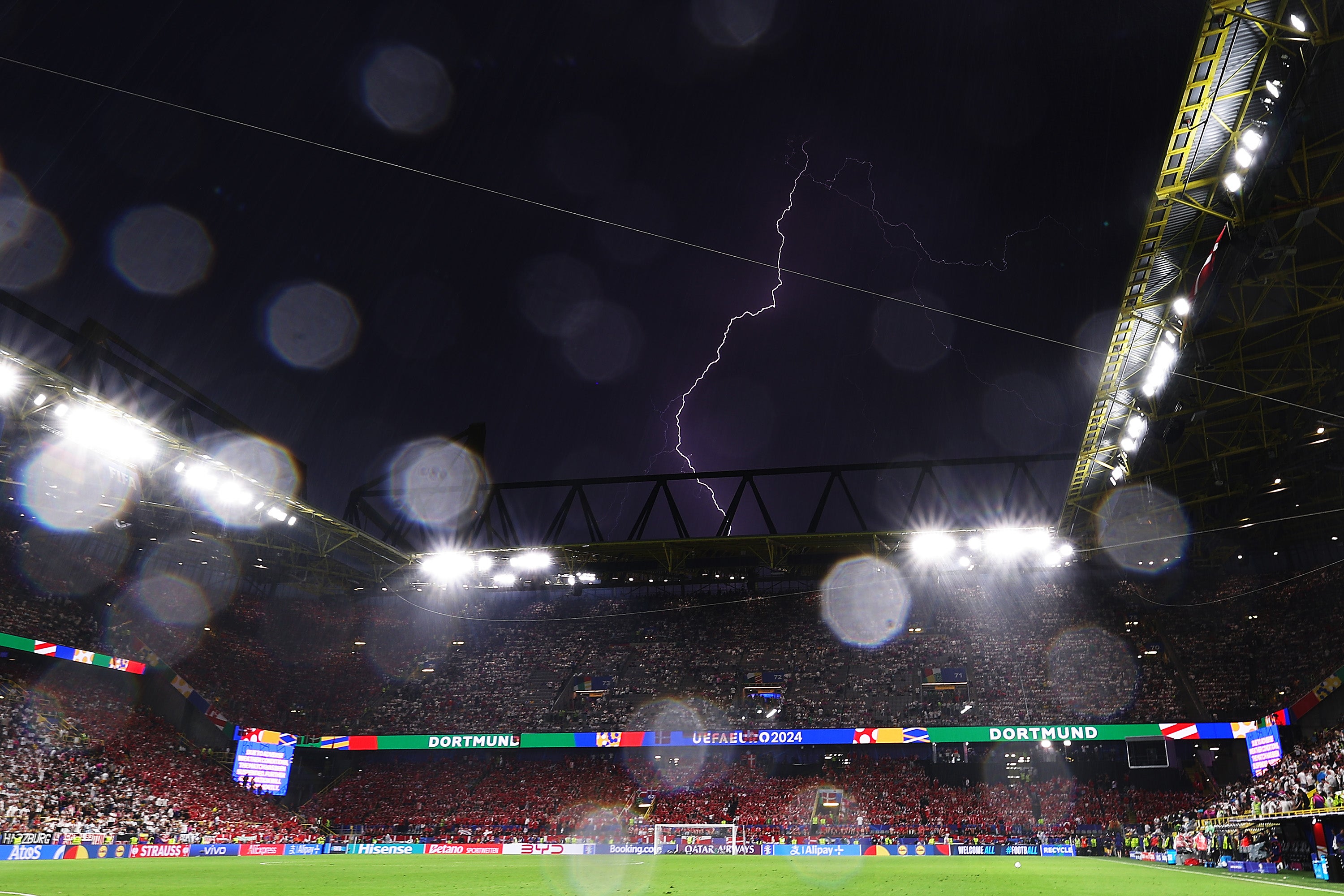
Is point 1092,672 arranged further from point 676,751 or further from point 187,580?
point 187,580

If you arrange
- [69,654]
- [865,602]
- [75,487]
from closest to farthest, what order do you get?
[75,487] → [69,654] → [865,602]

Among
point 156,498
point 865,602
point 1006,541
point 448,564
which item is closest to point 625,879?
point 1006,541

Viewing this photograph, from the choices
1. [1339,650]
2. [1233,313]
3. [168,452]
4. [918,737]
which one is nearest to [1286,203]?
[1233,313]

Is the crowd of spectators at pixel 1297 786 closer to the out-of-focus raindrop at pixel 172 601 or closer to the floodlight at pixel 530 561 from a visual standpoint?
the floodlight at pixel 530 561

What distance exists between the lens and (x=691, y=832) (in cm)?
3969

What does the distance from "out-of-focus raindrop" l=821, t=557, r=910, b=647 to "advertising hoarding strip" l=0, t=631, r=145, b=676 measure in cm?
3974

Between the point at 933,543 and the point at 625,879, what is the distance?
1128 inches

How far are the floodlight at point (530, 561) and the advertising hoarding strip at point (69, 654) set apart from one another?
20.1m

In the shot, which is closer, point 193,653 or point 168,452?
point 168,452

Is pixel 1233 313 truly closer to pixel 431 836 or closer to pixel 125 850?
pixel 431 836

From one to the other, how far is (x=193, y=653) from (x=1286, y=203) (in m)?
54.1

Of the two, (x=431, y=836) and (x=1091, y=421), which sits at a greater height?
(x=1091, y=421)

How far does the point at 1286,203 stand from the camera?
16781 mm

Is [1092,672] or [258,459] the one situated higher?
[258,459]
